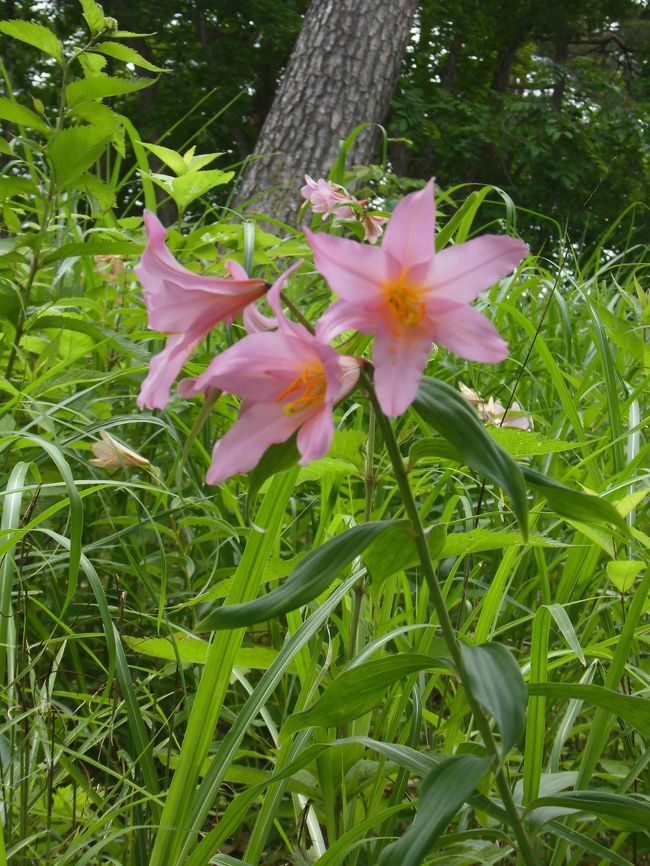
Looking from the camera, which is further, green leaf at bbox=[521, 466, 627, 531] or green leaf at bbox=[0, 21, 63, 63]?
green leaf at bbox=[0, 21, 63, 63]

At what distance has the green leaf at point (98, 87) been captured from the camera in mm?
1124

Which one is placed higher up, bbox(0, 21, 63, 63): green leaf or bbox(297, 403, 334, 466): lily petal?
bbox(0, 21, 63, 63): green leaf

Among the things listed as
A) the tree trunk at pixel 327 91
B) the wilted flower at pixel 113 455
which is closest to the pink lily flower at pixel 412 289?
the wilted flower at pixel 113 455

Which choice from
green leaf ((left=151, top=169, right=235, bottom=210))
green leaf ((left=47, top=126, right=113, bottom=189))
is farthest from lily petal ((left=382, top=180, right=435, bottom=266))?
green leaf ((left=151, top=169, right=235, bottom=210))

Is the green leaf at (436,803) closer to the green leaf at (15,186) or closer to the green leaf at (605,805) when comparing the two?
the green leaf at (605,805)

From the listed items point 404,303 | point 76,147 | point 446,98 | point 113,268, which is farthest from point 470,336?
point 446,98

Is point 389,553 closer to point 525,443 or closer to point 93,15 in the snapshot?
point 525,443

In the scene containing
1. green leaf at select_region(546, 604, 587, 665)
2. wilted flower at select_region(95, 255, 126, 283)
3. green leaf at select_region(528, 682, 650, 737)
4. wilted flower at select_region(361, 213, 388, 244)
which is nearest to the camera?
green leaf at select_region(528, 682, 650, 737)

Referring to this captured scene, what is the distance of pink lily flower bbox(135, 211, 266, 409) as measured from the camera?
506 millimetres

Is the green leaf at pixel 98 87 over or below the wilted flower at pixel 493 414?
over

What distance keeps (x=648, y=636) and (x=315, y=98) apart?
3.09 meters

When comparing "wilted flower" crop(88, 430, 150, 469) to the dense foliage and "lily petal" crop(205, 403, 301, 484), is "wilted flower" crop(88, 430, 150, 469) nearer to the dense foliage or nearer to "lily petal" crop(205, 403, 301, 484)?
the dense foliage

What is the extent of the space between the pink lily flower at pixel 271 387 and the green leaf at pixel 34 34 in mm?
824

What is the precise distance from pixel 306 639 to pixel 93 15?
2.90ft
